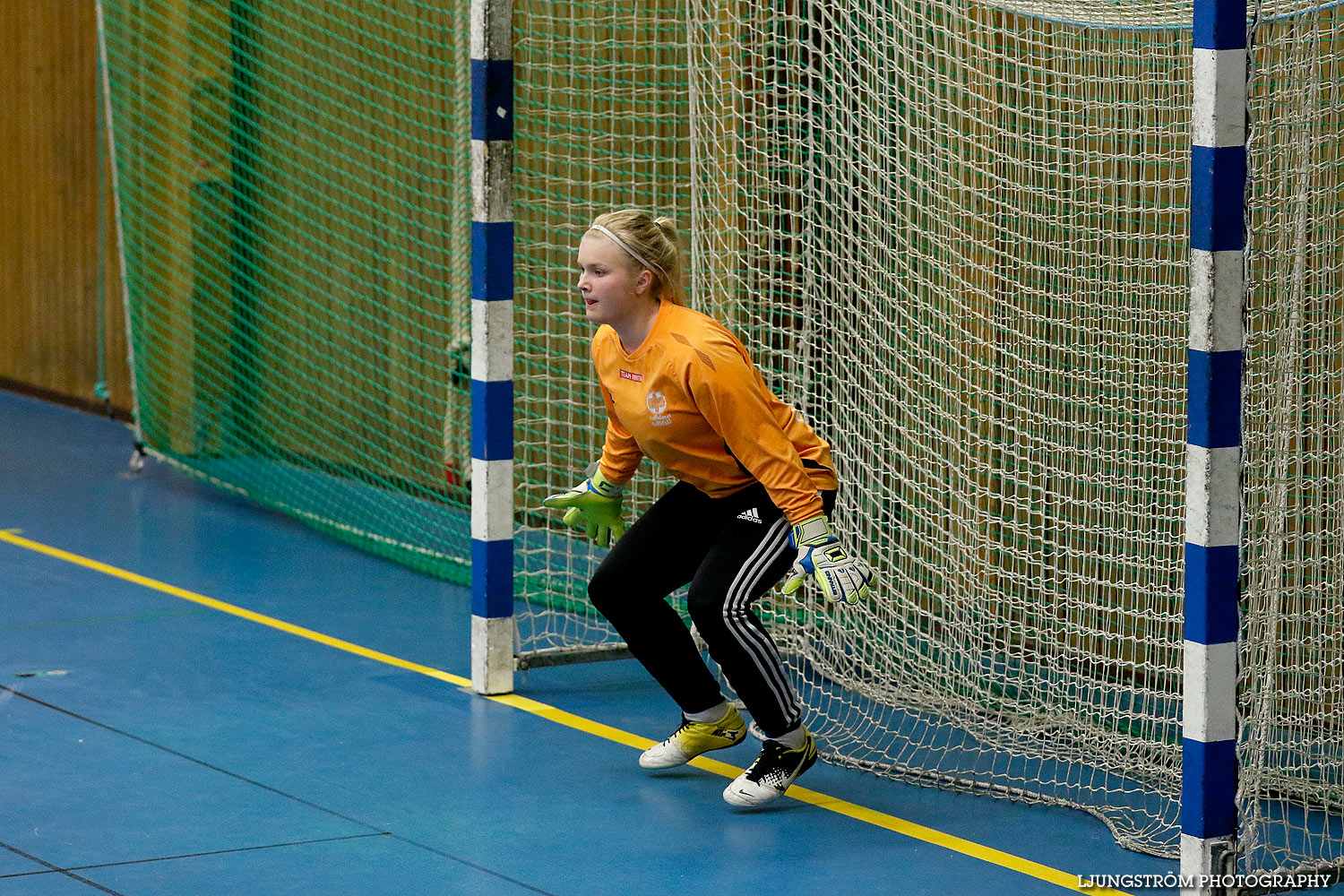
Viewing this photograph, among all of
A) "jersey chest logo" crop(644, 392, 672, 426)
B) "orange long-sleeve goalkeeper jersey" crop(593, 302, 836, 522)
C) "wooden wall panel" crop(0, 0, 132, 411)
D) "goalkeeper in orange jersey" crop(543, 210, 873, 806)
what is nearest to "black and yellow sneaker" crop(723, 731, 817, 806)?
"goalkeeper in orange jersey" crop(543, 210, 873, 806)

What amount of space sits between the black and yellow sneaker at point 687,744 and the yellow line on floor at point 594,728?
4.4 inches

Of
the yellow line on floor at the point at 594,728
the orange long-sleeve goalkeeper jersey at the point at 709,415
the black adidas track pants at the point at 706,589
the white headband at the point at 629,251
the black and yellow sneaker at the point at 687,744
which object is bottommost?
the yellow line on floor at the point at 594,728

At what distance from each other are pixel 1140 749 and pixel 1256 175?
5.53ft

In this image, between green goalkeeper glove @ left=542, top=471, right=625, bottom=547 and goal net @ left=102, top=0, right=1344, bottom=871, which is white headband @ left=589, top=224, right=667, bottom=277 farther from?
goal net @ left=102, top=0, right=1344, bottom=871

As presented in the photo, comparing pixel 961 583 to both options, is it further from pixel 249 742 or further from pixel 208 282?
pixel 208 282

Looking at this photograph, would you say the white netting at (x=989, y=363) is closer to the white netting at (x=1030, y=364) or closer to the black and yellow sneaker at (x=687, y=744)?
the white netting at (x=1030, y=364)

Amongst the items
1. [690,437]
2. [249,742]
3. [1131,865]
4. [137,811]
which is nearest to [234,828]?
[137,811]

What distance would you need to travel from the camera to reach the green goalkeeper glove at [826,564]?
4.49 m

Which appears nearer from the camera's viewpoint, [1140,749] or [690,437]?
[690,437]

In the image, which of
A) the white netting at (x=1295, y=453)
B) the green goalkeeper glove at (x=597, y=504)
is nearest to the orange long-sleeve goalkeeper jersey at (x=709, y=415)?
the green goalkeeper glove at (x=597, y=504)

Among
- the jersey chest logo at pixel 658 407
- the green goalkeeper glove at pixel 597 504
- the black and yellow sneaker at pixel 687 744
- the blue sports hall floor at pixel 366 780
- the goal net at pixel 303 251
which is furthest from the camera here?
the goal net at pixel 303 251

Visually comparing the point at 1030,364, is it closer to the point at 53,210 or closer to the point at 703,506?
the point at 703,506

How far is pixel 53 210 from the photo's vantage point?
441 inches

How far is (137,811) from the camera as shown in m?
4.74
